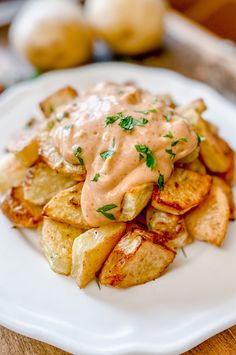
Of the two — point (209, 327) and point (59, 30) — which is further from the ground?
point (59, 30)

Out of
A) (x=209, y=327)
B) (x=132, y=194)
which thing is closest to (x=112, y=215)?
(x=132, y=194)

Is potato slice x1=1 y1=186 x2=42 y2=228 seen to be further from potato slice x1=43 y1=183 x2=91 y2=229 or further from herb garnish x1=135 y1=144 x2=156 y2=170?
herb garnish x1=135 y1=144 x2=156 y2=170

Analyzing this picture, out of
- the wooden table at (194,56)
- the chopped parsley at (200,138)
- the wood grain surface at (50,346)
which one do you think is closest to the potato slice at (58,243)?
the wood grain surface at (50,346)

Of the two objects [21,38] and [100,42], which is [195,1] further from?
[21,38]

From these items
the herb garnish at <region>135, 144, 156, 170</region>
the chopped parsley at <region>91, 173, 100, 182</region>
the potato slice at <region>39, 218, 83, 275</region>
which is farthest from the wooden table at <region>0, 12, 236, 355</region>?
the potato slice at <region>39, 218, 83, 275</region>

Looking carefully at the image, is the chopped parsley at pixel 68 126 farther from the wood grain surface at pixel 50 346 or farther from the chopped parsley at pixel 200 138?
the wood grain surface at pixel 50 346

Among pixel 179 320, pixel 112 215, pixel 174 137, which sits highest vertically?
pixel 174 137

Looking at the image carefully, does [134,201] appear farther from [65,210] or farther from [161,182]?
[65,210]
